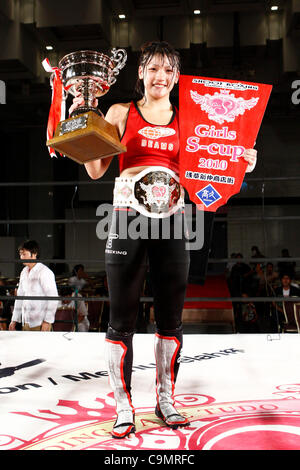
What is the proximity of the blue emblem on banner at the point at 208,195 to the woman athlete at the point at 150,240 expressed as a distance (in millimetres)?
165

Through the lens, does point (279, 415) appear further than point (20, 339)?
No

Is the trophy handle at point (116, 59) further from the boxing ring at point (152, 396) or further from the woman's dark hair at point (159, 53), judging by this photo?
the boxing ring at point (152, 396)

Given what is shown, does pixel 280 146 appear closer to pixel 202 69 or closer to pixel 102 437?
pixel 202 69

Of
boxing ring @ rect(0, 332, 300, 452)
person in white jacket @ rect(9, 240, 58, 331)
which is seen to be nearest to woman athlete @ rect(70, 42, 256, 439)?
boxing ring @ rect(0, 332, 300, 452)

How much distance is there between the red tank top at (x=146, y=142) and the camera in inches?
49.8

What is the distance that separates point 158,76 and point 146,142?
201 mm

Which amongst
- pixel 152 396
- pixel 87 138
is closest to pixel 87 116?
pixel 87 138

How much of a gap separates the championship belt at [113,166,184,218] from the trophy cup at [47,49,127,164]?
0.33 feet

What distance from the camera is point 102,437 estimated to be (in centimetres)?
116

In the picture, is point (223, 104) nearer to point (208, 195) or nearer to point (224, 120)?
point (224, 120)

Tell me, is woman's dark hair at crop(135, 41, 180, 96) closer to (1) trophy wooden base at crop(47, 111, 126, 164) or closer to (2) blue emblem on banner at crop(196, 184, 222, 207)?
(1) trophy wooden base at crop(47, 111, 126, 164)

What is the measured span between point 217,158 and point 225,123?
12cm

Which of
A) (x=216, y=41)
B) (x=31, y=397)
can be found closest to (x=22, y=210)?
(x=216, y=41)

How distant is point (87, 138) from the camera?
1.16 meters
